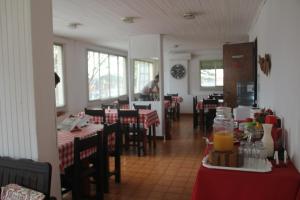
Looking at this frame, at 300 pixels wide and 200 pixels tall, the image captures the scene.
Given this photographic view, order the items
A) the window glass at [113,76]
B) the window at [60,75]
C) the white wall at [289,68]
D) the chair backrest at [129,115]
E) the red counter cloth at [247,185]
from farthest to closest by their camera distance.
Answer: the window glass at [113,76] < the window at [60,75] < the chair backrest at [129,115] < the white wall at [289,68] < the red counter cloth at [247,185]

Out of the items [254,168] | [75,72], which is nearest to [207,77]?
[75,72]

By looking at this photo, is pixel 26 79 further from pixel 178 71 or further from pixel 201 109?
pixel 178 71

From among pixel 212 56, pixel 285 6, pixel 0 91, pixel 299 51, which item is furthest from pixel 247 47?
pixel 212 56

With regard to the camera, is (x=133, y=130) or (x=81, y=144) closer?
(x=81, y=144)

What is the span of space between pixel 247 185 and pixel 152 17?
3.10 metres

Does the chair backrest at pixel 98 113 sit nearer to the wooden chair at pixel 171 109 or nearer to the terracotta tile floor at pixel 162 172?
the terracotta tile floor at pixel 162 172

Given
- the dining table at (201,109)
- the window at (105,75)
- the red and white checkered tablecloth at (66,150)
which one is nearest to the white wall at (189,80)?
the window at (105,75)

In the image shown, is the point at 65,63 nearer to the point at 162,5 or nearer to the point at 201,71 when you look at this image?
the point at 162,5

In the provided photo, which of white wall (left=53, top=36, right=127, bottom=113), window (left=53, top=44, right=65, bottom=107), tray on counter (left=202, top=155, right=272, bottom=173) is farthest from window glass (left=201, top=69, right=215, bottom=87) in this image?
tray on counter (left=202, top=155, right=272, bottom=173)

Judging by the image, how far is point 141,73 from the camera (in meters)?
6.85

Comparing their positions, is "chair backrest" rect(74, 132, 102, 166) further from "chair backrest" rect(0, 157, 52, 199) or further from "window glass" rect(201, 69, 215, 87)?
"window glass" rect(201, 69, 215, 87)

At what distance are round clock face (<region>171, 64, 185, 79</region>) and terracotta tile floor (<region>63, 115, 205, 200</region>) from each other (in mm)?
4328

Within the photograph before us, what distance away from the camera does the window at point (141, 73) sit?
6.39 m

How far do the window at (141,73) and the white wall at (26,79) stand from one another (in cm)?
430
